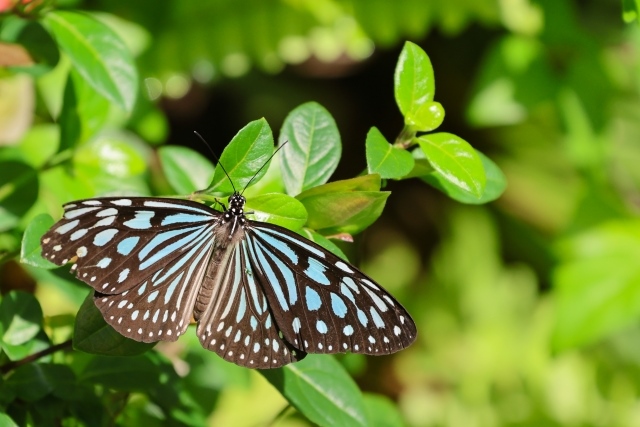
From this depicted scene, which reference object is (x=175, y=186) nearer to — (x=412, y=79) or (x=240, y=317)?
(x=240, y=317)

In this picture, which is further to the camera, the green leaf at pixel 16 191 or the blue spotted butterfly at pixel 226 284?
the green leaf at pixel 16 191

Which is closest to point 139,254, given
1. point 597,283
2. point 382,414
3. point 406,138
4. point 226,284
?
point 226,284

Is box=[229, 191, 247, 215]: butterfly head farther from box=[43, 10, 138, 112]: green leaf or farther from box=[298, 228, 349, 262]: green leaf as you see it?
box=[43, 10, 138, 112]: green leaf

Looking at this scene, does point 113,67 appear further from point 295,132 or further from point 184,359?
point 184,359

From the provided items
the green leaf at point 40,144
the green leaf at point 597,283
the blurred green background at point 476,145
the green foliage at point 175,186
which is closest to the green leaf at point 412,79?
the green foliage at point 175,186

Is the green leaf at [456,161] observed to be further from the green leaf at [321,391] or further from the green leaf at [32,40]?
the green leaf at [32,40]

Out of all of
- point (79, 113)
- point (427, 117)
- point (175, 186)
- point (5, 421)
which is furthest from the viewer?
point (79, 113)

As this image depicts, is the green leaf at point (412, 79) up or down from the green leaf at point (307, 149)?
up
